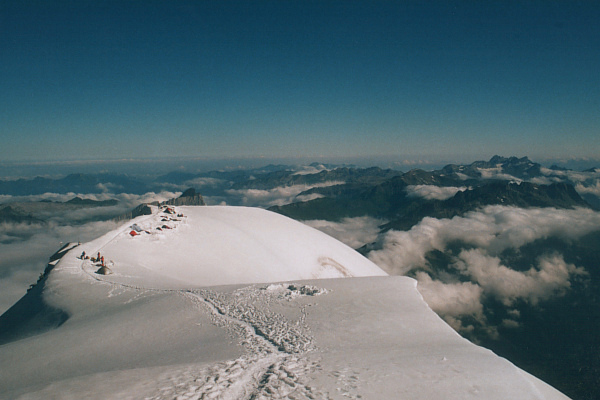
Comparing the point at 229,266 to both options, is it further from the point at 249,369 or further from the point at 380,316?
the point at 249,369

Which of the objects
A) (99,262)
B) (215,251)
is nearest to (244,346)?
(99,262)

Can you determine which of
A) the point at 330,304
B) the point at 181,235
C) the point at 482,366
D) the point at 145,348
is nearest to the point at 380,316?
the point at 330,304

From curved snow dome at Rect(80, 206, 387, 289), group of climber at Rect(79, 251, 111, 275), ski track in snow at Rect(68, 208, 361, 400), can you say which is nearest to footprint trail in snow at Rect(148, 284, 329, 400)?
ski track in snow at Rect(68, 208, 361, 400)

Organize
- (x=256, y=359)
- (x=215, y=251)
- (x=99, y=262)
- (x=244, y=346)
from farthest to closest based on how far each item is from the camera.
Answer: (x=215, y=251) < (x=99, y=262) < (x=244, y=346) < (x=256, y=359)

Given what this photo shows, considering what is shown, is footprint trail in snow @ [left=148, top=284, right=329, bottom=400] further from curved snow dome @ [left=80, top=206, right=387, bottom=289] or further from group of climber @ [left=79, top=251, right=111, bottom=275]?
group of climber @ [left=79, top=251, right=111, bottom=275]

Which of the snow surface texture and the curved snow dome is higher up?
the snow surface texture

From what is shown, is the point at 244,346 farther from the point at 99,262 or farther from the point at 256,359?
the point at 99,262
